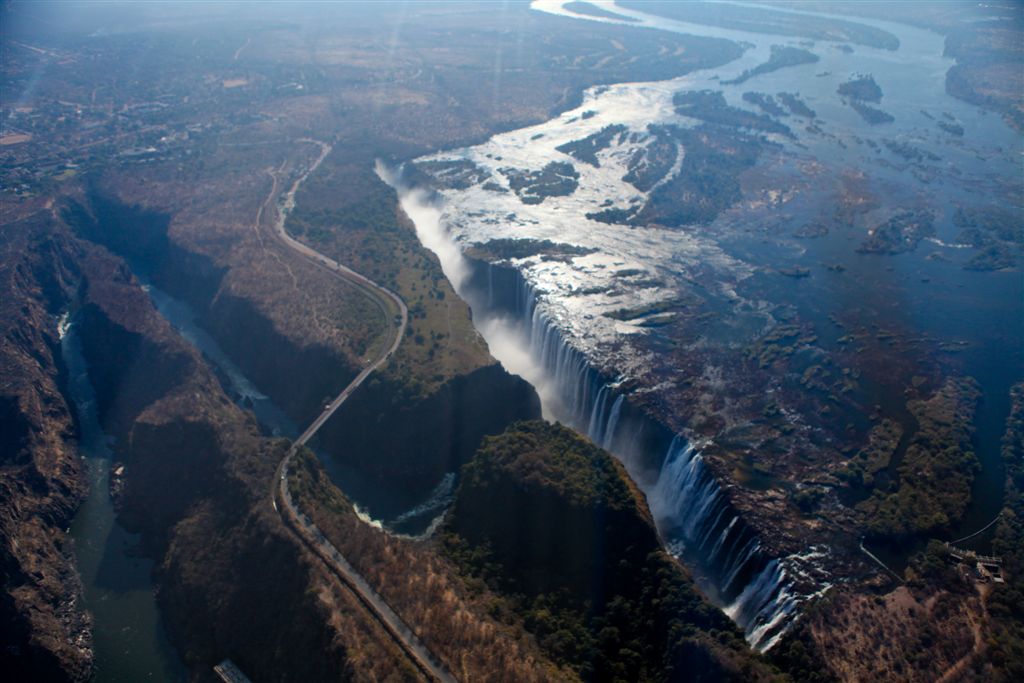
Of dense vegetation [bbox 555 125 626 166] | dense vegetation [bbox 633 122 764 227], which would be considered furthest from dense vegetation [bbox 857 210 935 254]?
dense vegetation [bbox 555 125 626 166]

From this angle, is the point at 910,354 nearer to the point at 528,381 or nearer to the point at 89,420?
the point at 528,381

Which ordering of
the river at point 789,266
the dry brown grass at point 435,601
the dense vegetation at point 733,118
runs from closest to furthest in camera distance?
the dry brown grass at point 435,601 → the river at point 789,266 → the dense vegetation at point 733,118

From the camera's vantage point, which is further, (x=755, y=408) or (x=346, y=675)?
(x=755, y=408)

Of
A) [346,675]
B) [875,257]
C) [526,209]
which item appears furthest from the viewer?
[526,209]

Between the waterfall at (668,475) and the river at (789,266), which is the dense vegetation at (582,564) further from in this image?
the river at (789,266)

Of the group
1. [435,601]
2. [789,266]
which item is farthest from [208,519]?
[789,266]

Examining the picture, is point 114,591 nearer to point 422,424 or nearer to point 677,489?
point 422,424

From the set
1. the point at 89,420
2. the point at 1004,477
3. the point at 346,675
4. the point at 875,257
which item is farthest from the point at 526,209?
the point at 346,675

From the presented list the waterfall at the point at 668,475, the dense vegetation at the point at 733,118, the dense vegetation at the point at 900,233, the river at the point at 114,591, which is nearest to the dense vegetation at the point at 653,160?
the dense vegetation at the point at 733,118
